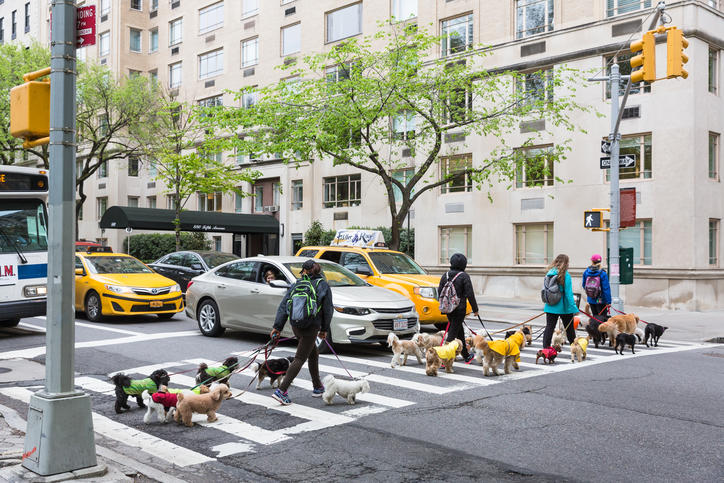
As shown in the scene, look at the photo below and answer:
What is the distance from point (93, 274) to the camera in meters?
15.1

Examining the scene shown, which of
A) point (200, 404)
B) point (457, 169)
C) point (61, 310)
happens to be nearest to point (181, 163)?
point (457, 169)

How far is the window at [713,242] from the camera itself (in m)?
22.8

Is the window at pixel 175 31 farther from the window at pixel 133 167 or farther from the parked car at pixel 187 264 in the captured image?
the parked car at pixel 187 264

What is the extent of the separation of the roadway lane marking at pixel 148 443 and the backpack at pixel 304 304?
→ 188cm

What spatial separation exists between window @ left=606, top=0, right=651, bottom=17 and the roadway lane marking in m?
22.3

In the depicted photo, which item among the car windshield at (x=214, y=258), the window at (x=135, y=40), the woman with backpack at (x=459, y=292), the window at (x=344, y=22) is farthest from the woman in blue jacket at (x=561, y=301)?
the window at (x=135, y=40)

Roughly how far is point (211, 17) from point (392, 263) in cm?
3102

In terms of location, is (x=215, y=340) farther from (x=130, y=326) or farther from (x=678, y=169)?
(x=678, y=169)

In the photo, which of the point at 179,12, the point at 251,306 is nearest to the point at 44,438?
the point at 251,306

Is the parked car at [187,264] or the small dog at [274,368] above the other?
the parked car at [187,264]

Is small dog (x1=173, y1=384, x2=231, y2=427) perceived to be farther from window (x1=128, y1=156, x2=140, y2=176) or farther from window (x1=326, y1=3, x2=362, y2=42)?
window (x1=128, y1=156, x2=140, y2=176)

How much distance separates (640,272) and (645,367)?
1333cm

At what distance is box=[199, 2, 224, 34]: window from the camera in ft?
133

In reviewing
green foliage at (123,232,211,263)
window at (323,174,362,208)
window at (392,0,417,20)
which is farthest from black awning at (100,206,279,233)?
window at (392,0,417,20)
